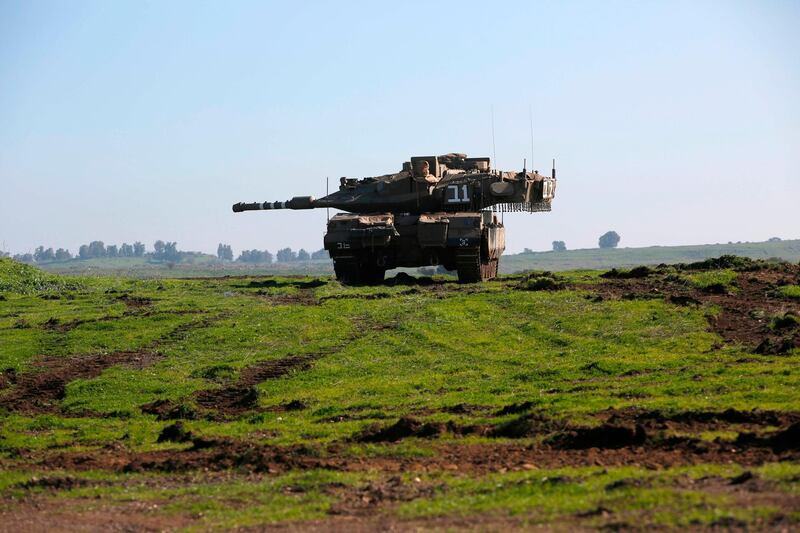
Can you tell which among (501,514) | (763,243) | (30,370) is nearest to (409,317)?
(30,370)

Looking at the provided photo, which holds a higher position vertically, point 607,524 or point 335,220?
point 335,220

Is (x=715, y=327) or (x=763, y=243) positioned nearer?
(x=715, y=327)

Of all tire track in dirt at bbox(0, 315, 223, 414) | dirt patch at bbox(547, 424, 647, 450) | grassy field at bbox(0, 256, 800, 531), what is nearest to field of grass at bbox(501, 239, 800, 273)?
grassy field at bbox(0, 256, 800, 531)

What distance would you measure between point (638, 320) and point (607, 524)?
17.4m

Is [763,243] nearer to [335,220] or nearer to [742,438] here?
[335,220]

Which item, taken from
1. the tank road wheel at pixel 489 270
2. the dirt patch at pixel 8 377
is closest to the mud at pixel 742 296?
the tank road wheel at pixel 489 270

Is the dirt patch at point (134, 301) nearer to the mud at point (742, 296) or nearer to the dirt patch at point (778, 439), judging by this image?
the mud at point (742, 296)

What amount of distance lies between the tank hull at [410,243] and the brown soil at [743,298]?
4.13m

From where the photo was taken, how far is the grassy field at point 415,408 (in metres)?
12.9

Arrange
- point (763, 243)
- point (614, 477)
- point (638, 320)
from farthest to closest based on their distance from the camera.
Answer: point (763, 243)
point (638, 320)
point (614, 477)

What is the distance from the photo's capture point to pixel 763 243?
453ft

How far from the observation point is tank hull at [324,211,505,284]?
39094 millimetres

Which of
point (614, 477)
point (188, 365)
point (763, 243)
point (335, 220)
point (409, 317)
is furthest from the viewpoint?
point (763, 243)

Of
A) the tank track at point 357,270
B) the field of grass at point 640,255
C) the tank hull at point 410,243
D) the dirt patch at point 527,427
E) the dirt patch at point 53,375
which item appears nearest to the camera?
the dirt patch at point 527,427
